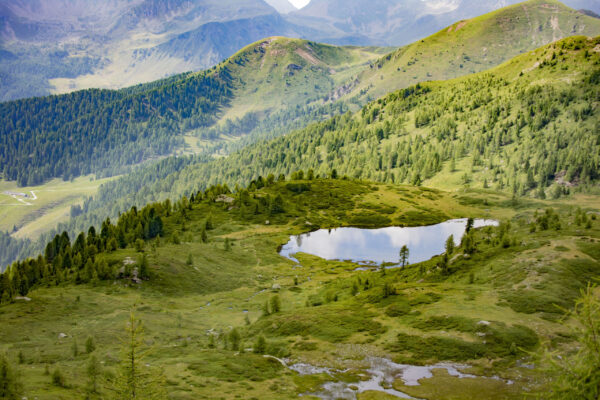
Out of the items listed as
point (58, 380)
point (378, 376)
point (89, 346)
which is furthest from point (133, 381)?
point (89, 346)

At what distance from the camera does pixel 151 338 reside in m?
66.8

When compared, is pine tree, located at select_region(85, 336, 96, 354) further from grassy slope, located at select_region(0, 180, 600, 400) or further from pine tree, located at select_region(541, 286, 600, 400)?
pine tree, located at select_region(541, 286, 600, 400)

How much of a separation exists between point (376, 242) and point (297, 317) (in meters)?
98.2

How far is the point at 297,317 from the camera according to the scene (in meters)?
72.6

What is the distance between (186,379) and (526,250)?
66375 mm

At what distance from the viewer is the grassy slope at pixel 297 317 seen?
49125 mm

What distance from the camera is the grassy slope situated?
161 ft

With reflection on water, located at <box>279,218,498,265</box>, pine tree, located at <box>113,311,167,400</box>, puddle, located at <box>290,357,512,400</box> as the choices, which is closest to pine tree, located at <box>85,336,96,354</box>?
puddle, located at <box>290,357,512,400</box>

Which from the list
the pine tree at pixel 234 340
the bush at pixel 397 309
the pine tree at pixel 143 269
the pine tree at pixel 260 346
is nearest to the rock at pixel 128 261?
the pine tree at pixel 143 269

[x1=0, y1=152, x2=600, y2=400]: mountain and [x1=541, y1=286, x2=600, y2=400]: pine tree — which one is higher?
[x1=541, y1=286, x2=600, y2=400]: pine tree

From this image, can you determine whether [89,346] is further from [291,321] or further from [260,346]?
[291,321]

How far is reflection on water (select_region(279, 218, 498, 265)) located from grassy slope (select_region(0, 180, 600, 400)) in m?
33.2

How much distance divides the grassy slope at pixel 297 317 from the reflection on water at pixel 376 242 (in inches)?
1308

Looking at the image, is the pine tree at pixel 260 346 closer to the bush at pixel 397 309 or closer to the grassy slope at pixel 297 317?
the grassy slope at pixel 297 317
